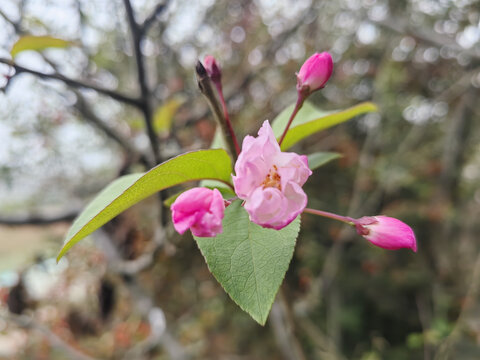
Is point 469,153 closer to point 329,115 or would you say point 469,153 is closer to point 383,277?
point 383,277

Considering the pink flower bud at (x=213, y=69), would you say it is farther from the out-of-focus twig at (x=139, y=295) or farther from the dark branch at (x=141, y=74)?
the out-of-focus twig at (x=139, y=295)

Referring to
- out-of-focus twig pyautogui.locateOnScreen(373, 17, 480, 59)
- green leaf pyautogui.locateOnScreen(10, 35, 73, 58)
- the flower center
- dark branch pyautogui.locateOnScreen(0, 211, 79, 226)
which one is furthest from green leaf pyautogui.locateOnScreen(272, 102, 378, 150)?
out-of-focus twig pyautogui.locateOnScreen(373, 17, 480, 59)

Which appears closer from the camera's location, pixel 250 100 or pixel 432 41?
pixel 432 41

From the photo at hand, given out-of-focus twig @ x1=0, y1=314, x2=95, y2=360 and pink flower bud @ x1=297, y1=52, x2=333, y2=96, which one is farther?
out-of-focus twig @ x1=0, y1=314, x2=95, y2=360

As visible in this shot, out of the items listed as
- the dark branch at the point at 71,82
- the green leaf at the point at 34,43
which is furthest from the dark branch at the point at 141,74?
the green leaf at the point at 34,43

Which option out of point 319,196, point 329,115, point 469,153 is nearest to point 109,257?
point 329,115

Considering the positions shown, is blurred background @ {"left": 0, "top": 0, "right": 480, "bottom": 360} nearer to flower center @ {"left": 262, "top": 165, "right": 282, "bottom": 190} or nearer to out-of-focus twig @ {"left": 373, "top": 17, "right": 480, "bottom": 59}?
out-of-focus twig @ {"left": 373, "top": 17, "right": 480, "bottom": 59}

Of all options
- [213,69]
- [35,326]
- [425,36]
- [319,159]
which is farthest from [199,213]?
[425,36]
